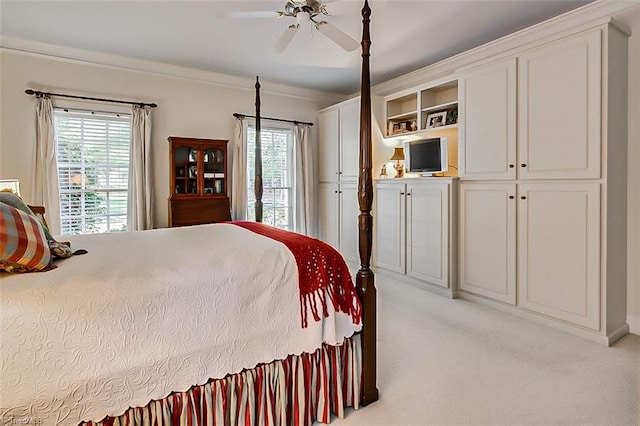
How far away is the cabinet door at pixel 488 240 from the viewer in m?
3.19

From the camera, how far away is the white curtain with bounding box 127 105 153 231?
13.3 feet

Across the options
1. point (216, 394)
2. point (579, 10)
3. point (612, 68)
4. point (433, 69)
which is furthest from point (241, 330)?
point (433, 69)

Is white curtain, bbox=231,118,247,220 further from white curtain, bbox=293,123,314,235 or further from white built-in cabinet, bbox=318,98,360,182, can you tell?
white built-in cabinet, bbox=318,98,360,182

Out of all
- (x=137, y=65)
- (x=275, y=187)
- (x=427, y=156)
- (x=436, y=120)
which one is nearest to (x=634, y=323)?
(x=427, y=156)

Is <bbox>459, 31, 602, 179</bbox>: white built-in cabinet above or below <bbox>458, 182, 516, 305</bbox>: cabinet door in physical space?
above

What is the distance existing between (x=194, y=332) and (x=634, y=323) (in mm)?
3364

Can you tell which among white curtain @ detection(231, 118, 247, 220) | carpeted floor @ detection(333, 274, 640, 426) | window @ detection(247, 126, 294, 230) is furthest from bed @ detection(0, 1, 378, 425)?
window @ detection(247, 126, 294, 230)

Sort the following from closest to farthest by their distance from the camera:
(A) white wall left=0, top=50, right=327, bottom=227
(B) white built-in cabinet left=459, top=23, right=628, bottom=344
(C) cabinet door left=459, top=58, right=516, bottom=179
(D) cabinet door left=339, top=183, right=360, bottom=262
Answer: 1. (B) white built-in cabinet left=459, top=23, right=628, bottom=344
2. (C) cabinet door left=459, top=58, right=516, bottom=179
3. (A) white wall left=0, top=50, right=327, bottom=227
4. (D) cabinet door left=339, top=183, right=360, bottom=262

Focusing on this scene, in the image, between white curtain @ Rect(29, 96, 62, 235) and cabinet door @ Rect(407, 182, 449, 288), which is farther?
cabinet door @ Rect(407, 182, 449, 288)

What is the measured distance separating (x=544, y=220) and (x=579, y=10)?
169cm

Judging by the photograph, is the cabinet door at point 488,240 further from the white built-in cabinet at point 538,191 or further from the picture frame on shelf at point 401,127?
the picture frame on shelf at point 401,127

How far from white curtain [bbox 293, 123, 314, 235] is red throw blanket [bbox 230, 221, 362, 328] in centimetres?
346

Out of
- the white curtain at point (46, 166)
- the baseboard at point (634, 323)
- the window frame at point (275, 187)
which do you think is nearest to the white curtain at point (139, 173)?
the white curtain at point (46, 166)

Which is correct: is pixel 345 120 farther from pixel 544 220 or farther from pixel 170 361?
pixel 170 361
